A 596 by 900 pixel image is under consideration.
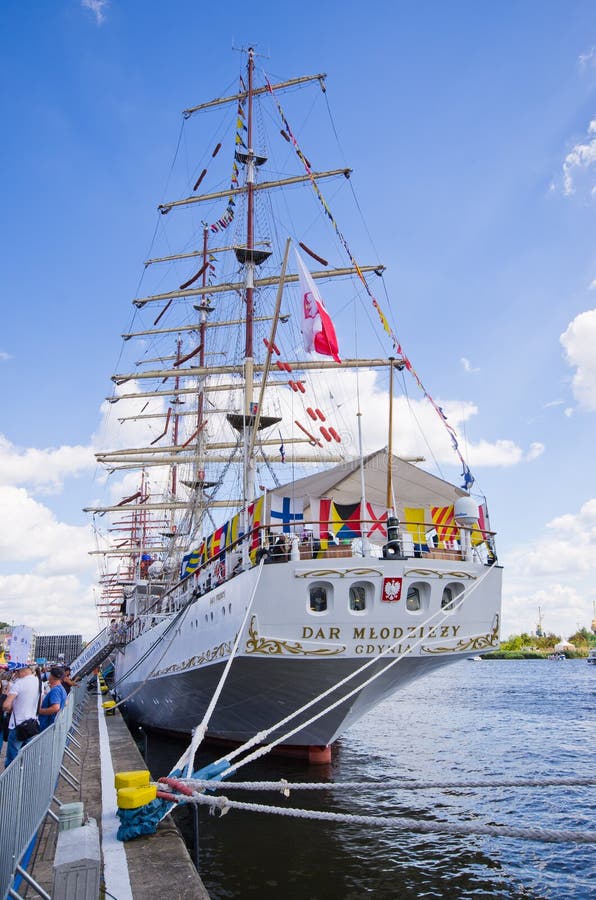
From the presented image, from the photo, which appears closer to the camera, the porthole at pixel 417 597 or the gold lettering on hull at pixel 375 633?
the gold lettering on hull at pixel 375 633

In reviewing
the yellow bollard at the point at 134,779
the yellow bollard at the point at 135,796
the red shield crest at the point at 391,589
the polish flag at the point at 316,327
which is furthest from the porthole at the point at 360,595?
the yellow bollard at the point at 135,796

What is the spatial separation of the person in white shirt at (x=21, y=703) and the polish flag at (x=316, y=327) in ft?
27.0

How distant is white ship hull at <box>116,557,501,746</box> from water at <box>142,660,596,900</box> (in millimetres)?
1738

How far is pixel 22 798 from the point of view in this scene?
6.14 meters

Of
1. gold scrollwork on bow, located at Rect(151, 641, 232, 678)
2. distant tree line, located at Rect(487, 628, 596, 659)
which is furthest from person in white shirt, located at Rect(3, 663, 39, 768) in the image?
distant tree line, located at Rect(487, 628, 596, 659)

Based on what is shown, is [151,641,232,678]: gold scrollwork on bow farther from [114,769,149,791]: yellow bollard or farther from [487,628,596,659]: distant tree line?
[487,628,596,659]: distant tree line

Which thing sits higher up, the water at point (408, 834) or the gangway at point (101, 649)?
the gangway at point (101, 649)

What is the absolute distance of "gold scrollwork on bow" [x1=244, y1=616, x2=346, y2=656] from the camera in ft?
43.4

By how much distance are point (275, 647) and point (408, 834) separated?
163 inches

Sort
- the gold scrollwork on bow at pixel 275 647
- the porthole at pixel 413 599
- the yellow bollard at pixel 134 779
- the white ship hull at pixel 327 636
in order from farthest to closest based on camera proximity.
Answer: the porthole at pixel 413 599 < the white ship hull at pixel 327 636 < the gold scrollwork on bow at pixel 275 647 < the yellow bollard at pixel 134 779

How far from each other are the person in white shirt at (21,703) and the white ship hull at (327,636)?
474cm

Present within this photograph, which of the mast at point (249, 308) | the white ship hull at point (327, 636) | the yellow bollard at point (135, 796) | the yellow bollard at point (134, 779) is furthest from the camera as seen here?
the mast at point (249, 308)

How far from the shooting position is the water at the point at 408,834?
31.7 ft

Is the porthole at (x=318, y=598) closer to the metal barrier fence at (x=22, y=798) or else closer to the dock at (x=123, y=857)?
the dock at (x=123, y=857)
